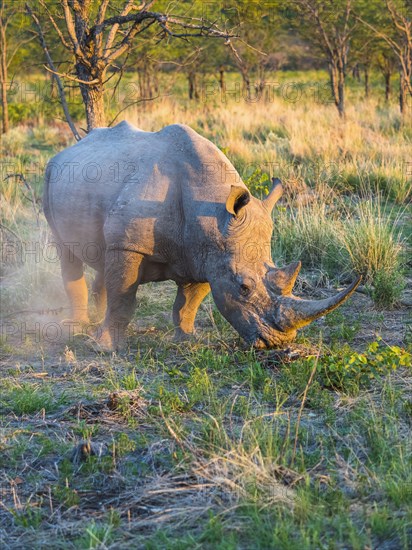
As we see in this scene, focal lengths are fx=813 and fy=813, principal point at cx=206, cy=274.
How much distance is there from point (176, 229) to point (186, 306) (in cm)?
85

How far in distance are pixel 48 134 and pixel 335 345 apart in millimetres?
13981

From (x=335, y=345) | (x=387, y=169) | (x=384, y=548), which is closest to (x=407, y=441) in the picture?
(x=384, y=548)

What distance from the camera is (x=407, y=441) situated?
A: 4059 millimetres

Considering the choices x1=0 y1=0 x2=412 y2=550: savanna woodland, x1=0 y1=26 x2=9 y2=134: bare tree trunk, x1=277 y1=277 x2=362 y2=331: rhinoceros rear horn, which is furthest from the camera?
x1=0 y1=26 x2=9 y2=134: bare tree trunk

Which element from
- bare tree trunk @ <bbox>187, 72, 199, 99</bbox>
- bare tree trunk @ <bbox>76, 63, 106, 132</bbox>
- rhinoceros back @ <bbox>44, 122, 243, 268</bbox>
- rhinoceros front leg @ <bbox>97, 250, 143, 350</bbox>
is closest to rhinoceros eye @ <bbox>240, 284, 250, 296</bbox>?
rhinoceros back @ <bbox>44, 122, 243, 268</bbox>

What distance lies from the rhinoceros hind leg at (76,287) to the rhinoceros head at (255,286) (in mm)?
2037

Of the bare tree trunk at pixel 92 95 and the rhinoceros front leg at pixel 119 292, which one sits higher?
the bare tree trunk at pixel 92 95

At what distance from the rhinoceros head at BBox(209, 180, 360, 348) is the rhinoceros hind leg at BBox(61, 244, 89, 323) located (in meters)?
2.04

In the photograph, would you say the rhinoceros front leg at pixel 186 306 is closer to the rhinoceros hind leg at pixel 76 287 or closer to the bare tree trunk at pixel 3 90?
the rhinoceros hind leg at pixel 76 287

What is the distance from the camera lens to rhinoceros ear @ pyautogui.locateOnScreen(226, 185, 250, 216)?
17.2ft

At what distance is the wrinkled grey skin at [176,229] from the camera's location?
17.5 feet

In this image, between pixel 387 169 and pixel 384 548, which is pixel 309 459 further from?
pixel 387 169

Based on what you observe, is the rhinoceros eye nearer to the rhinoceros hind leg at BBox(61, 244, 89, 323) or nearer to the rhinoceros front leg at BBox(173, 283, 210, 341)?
the rhinoceros front leg at BBox(173, 283, 210, 341)

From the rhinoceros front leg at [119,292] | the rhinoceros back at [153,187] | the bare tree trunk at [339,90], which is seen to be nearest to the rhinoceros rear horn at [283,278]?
the rhinoceros back at [153,187]
